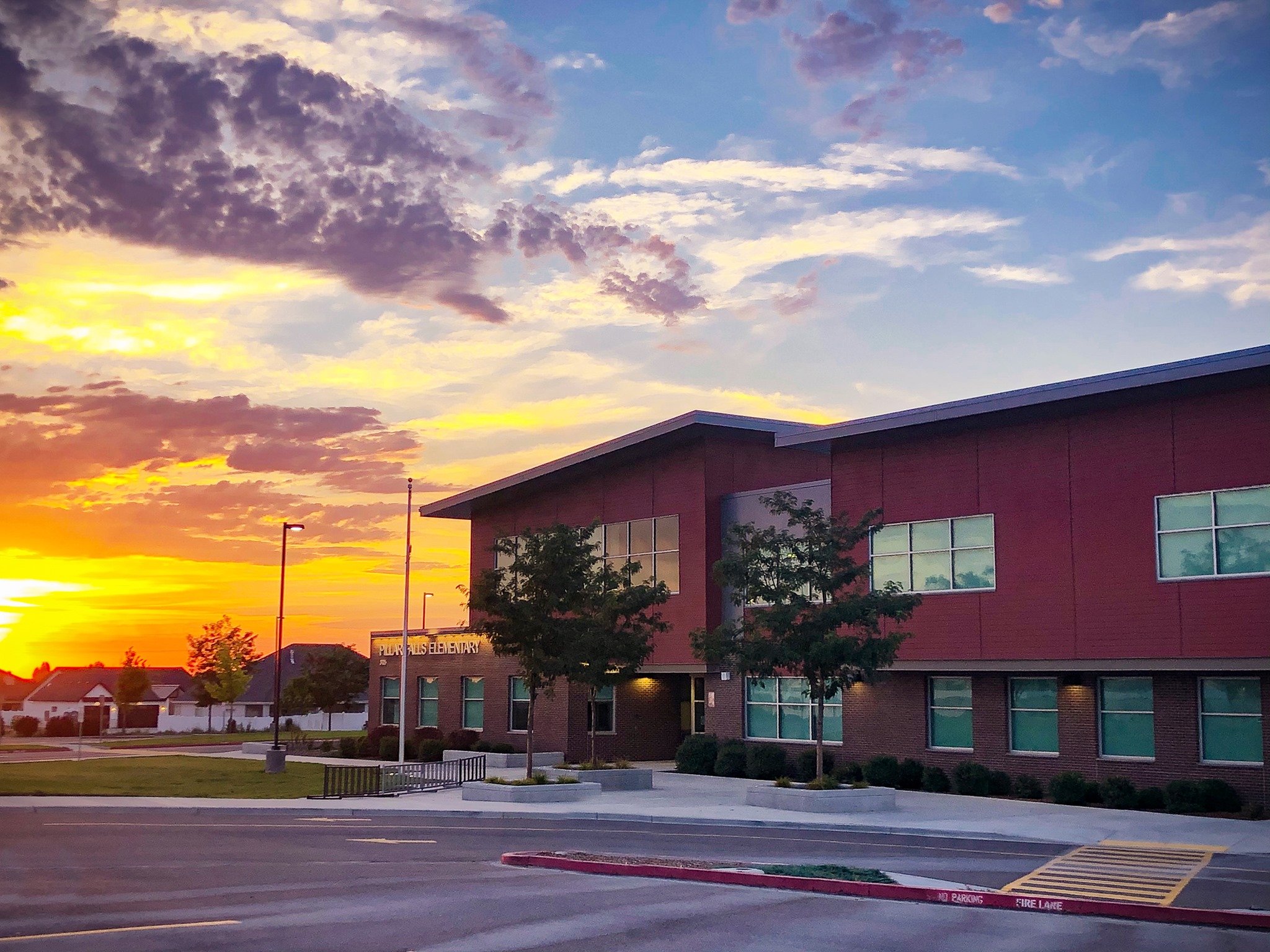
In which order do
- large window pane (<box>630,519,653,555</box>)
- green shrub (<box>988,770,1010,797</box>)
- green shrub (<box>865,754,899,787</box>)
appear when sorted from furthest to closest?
large window pane (<box>630,519,653,555</box>), green shrub (<box>865,754,899,787</box>), green shrub (<box>988,770,1010,797</box>)

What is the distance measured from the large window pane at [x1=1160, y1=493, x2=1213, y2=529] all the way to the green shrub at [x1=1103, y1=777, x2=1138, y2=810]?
21.1ft

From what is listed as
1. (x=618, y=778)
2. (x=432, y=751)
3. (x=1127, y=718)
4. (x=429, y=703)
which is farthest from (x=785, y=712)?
(x=429, y=703)

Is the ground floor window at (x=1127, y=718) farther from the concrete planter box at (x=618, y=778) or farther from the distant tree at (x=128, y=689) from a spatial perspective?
the distant tree at (x=128, y=689)

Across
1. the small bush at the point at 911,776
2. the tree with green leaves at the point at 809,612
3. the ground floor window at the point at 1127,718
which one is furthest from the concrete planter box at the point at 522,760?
the ground floor window at the point at 1127,718

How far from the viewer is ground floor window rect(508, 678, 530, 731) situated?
52438mm

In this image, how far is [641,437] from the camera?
152 feet

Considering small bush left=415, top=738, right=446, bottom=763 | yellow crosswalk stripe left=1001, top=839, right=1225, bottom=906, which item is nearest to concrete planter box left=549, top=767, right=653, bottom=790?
yellow crosswalk stripe left=1001, top=839, right=1225, bottom=906

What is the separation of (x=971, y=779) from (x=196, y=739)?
2516 inches

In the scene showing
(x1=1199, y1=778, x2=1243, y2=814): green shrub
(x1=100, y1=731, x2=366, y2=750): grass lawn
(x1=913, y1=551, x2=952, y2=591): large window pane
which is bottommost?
(x1=100, y1=731, x2=366, y2=750): grass lawn

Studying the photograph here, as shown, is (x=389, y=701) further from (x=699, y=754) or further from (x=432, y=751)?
(x=699, y=754)

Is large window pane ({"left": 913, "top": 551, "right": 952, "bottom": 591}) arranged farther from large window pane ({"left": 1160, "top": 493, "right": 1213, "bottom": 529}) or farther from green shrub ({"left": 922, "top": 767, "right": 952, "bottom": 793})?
large window pane ({"left": 1160, "top": 493, "right": 1213, "bottom": 529})

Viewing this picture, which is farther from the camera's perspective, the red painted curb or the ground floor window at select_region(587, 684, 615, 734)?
the ground floor window at select_region(587, 684, 615, 734)

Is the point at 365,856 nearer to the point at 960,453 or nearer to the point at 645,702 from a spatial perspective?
the point at 960,453

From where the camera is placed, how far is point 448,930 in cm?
1366
